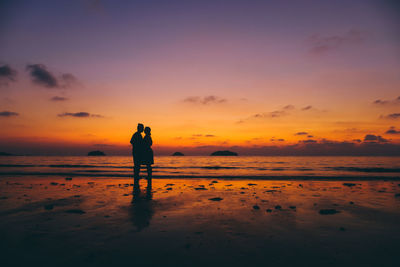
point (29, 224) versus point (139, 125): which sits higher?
point (139, 125)

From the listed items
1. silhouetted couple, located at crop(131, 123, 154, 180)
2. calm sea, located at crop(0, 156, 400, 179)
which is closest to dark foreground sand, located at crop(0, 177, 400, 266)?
silhouetted couple, located at crop(131, 123, 154, 180)

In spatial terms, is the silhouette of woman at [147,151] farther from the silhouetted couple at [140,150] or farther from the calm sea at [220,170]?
the calm sea at [220,170]

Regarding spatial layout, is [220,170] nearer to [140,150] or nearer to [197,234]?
[140,150]

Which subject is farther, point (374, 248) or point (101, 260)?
point (374, 248)

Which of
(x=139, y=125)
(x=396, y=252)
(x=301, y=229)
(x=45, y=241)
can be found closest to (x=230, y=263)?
(x=301, y=229)

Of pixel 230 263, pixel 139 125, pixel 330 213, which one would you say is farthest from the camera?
pixel 139 125

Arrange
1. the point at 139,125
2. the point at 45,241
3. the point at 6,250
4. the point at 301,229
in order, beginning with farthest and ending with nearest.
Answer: the point at 139,125 → the point at 301,229 → the point at 45,241 → the point at 6,250

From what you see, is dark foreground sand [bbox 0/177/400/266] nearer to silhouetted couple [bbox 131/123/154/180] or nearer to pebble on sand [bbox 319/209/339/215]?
pebble on sand [bbox 319/209/339/215]

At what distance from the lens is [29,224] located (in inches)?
230

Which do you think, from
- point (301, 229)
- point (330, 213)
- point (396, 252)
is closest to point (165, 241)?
point (301, 229)

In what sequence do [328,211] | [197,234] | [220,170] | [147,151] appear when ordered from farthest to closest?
[220,170]
[147,151]
[328,211]
[197,234]

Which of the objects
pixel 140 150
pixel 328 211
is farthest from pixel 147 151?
pixel 328 211

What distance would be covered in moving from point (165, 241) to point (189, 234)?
2.25ft

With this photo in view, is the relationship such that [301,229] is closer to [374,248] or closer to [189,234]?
[374,248]
